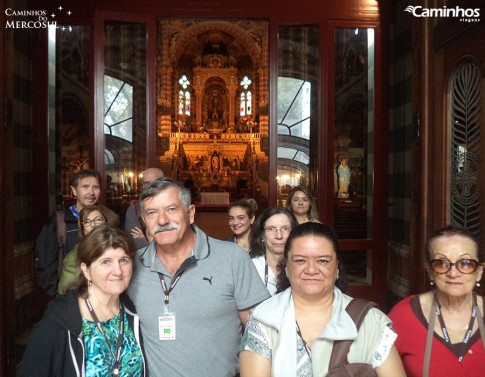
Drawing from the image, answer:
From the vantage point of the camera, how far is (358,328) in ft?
6.61

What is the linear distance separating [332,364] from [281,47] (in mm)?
4521

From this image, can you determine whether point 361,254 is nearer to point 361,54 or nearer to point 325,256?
point 361,54

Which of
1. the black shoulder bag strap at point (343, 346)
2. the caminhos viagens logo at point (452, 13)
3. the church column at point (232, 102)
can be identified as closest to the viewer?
the black shoulder bag strap at point (343, 346)

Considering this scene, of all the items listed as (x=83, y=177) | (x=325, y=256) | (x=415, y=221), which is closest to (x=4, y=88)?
(x=83, y=177)

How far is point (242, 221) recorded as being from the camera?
461cm

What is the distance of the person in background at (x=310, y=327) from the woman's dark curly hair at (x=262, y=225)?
1407 millimetres

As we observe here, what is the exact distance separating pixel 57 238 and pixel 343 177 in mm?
3274

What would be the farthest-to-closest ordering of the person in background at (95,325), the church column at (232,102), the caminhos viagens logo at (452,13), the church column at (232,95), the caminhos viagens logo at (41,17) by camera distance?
the church column at (232,102) < the church column at (232,95) < the caminhos viagens logo at (41,17) < the caminhos viagens logo at (452,13) < the person in background at (95,325)

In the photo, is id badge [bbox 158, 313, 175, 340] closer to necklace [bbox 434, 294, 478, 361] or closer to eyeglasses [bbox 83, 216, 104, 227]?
necklace [bbox 434, 294, 478, 361]

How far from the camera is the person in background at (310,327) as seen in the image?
2002 millimetres

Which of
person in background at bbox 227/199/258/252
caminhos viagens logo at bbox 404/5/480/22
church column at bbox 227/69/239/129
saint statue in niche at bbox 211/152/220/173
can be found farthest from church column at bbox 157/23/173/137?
caminhos viagens logo at bbox 404/5/480/22

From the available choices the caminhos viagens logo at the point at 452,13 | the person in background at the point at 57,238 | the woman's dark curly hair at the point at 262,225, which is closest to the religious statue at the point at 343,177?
the caminhos viagens logo at the point at 452,13

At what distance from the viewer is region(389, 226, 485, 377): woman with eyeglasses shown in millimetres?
2338

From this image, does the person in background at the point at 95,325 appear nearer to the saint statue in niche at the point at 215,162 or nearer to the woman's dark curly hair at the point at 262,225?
the woman's dark curly hair at the point at 262,225
